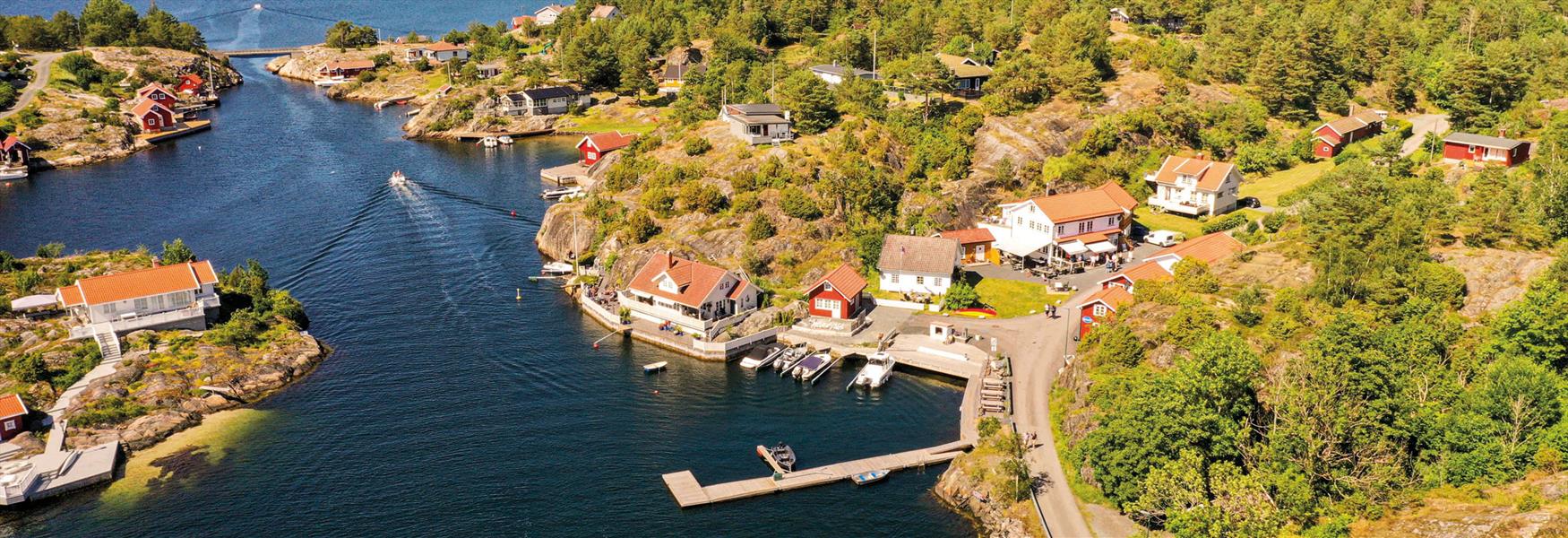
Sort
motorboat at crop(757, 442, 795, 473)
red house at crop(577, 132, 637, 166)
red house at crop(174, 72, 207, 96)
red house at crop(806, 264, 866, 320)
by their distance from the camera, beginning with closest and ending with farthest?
1. motorboat at crop(757, 442, 795, 473)
2. red house at crop(806, 264, 866, 320)
3. red house at crop(577, 132, 637, 166)
4. red house at crop(174, 72, 207, 96)

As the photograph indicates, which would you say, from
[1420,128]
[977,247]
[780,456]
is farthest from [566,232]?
[1420,128]

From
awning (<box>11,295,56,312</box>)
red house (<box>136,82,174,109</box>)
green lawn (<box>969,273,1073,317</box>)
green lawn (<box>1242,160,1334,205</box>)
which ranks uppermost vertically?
red house (<box>136,82,174,109</box>)

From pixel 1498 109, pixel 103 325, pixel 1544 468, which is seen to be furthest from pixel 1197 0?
pixel 103 325

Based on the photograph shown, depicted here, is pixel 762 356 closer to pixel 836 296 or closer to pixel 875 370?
pixel 836 296

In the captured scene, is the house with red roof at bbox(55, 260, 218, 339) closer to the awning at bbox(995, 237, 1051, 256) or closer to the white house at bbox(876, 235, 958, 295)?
the white house at bbox(876, 235, 958, 295)

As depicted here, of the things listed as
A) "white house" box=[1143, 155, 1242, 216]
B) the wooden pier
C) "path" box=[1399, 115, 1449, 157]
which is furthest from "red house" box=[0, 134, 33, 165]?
"path" box=[1399, 115, 1449, 157]

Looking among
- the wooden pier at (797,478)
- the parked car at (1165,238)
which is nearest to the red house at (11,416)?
the wooden pier at (797,478)

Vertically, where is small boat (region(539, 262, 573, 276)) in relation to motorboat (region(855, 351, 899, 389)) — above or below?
above
